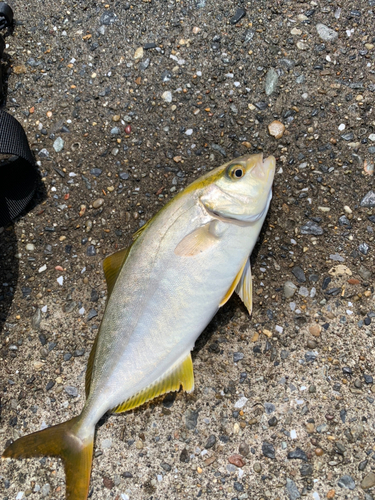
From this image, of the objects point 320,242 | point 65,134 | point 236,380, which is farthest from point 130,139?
point 236,380

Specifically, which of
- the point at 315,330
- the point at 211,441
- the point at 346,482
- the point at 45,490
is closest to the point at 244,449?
the point at 211,441

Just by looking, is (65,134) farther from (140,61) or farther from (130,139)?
(140,61)

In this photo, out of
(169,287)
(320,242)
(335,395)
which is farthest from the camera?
(320,242)

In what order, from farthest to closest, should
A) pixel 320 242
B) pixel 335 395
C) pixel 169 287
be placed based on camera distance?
1. pixel 320 242
2. pixel 335 395
3. pixel 169 287

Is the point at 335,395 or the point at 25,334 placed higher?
the point at 25,334

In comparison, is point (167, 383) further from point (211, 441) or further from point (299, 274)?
point (299, 274)

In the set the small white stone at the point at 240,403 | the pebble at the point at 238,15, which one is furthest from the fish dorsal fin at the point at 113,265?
the pebble at the point at 238,15
